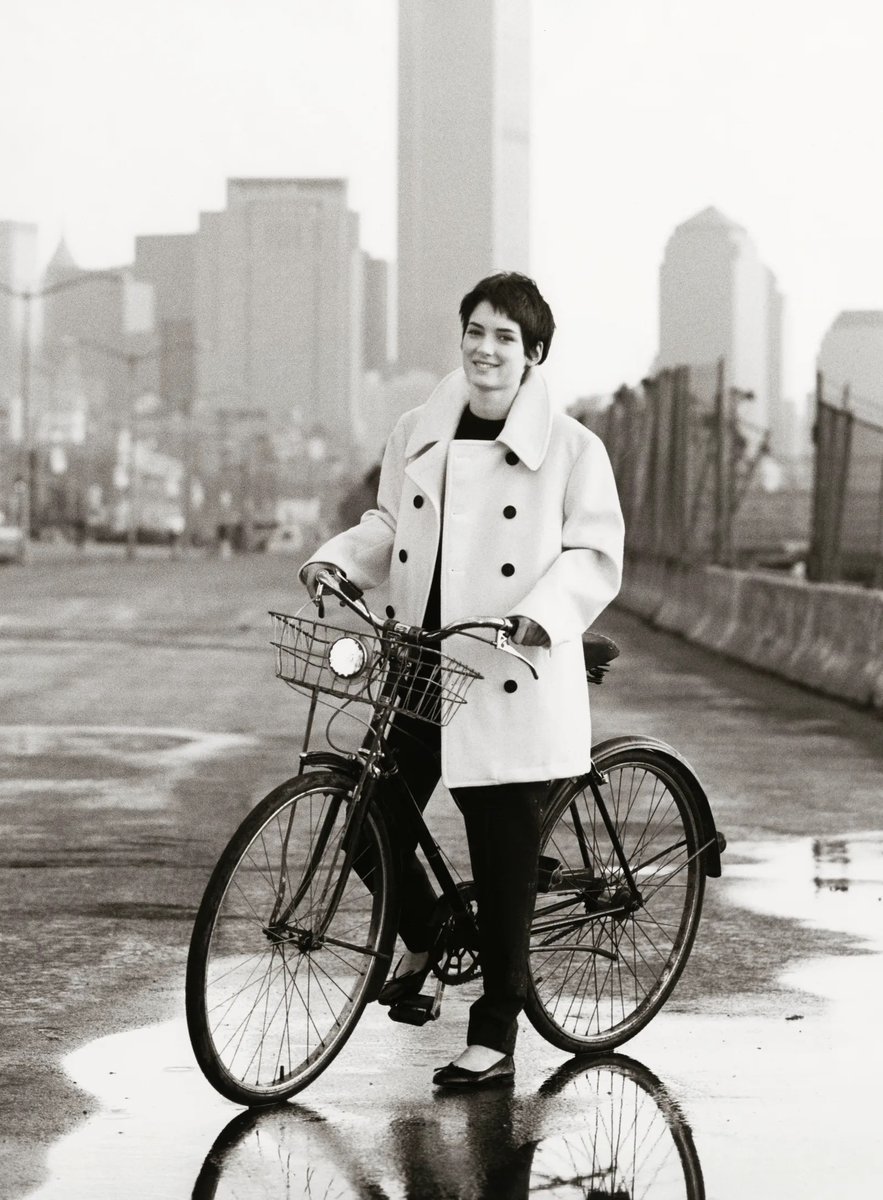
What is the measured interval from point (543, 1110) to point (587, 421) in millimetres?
41464

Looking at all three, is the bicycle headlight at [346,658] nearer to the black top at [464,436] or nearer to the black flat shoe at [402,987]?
the black top at [464,436]

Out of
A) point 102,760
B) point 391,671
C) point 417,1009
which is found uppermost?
point 391,671

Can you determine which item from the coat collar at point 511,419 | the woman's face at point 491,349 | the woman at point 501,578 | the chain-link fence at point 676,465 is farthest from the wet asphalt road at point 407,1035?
the chain-link fence at point 676,465

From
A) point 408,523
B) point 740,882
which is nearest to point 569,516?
point 408,523

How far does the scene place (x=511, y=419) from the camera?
5738 millimetres

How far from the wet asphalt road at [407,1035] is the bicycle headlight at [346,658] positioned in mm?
1010

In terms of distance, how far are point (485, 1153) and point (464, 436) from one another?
1777mm

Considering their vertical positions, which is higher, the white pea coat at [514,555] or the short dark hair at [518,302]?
the short dark hair at [518,302]

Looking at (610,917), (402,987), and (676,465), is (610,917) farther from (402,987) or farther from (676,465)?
(676,465)

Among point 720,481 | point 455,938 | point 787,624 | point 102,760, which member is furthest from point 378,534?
point 720,481

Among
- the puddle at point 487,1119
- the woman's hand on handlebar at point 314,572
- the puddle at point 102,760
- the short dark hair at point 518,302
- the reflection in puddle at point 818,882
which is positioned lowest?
the puddle at point 102,760

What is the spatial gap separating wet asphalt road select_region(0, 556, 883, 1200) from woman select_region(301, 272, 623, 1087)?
385 millimetres

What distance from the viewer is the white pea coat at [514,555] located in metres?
5.70

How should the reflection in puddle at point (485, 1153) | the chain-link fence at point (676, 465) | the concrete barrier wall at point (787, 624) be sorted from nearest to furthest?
the reflection in puddle at point (485, 1153) < the concrete barrier wall at point (787, 624) < the chain-link fence at point (676, 465)
